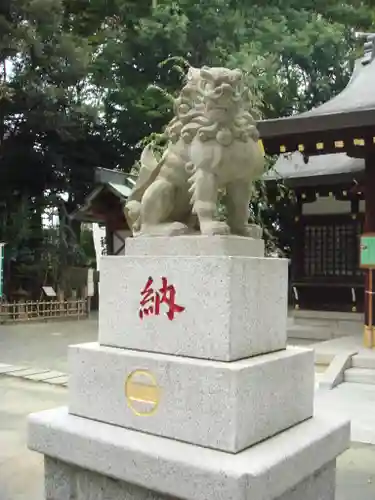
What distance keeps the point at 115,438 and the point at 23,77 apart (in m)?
14.2

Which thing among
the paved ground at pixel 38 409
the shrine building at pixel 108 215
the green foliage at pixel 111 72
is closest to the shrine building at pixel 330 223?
the green foliage at pixel 111 72

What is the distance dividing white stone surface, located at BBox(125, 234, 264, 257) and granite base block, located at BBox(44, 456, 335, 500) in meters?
1.08

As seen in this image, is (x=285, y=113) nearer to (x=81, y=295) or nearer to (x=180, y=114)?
(x=81, y=295)

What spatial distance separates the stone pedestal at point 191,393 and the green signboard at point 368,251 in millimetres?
4848

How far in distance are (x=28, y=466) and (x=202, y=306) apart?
221 centimetres

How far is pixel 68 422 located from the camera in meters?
2.72

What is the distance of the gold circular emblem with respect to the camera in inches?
98.9

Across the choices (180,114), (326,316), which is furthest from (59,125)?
(180,114)

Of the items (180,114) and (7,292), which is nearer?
(180,114)

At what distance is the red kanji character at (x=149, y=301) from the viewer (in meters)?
2.58

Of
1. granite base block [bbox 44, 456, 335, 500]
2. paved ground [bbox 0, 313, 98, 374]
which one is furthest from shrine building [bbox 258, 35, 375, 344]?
granite base block [bbox 44, 456, 335, 500]

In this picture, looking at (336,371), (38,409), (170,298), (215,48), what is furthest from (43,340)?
(215,48)

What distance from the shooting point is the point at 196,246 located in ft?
8.40

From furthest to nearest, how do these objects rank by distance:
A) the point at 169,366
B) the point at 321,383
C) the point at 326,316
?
1. the point at 326,316
2. the point at 321,383
3. the point at 169,366
